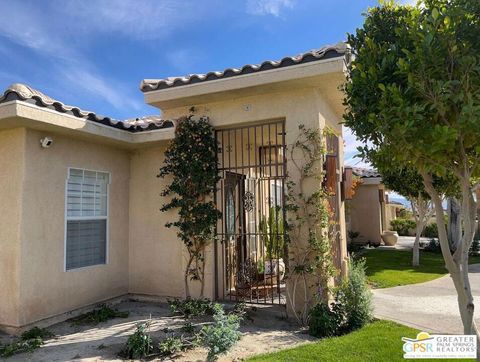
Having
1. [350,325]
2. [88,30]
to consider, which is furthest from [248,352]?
[88,30]

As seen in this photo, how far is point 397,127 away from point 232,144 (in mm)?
7139

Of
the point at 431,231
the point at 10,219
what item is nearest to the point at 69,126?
the point at 10,219

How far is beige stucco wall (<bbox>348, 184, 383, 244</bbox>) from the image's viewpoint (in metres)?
24.6

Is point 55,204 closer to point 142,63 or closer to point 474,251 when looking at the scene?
point 142,63

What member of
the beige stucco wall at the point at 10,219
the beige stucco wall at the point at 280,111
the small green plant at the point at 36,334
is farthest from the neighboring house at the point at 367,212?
the beige stucco wall at the point at 10,219

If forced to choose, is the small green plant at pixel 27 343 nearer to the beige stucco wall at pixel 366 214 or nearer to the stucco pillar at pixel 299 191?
the stucco pillar at pixel 299 191

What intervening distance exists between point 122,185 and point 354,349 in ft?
24.0

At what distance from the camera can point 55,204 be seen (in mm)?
8266

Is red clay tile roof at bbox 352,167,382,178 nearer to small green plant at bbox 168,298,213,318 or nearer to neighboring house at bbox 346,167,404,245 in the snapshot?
neighboring house at bbox 346,167,404,245

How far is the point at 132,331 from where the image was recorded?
7.28 metres

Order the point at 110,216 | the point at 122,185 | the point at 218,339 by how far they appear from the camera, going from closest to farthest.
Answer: the point at 218,339
the point at 110,216
the point at 122,185

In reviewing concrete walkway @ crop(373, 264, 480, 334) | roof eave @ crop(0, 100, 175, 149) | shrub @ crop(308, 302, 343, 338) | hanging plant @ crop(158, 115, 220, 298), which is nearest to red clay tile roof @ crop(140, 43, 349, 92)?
hanging plant @ crop(158, 115, 220, 298)

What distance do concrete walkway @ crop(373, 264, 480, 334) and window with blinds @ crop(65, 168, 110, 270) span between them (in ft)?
23.7

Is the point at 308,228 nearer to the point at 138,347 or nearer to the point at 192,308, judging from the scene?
the point at 192,308
